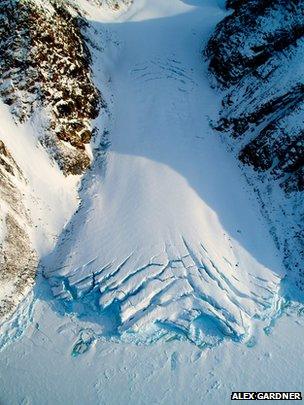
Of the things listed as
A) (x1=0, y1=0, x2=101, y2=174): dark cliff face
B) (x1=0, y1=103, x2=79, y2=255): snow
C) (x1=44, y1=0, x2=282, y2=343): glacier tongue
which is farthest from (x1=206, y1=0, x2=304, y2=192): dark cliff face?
(x1=0, y1=103, x2=79, y2=255): snow

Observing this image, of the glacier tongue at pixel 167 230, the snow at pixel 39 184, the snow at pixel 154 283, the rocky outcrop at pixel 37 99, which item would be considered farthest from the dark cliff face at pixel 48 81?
the glacier tongue at pixel 167 230

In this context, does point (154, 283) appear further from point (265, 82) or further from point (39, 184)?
point (265, 82)

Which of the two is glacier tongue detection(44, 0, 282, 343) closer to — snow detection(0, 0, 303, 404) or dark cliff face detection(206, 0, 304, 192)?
snow detection(0, 0, 303, 404)

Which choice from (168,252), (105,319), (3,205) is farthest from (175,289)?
(3,205)

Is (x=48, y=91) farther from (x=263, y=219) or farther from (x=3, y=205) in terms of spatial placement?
(x=263, y=219)

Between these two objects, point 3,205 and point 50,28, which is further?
point 50,28

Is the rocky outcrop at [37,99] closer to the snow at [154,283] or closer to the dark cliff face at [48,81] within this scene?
the dark cliff face at [48,81]

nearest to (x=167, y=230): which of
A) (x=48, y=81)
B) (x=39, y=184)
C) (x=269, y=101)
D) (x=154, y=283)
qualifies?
(x=154, y=283)
